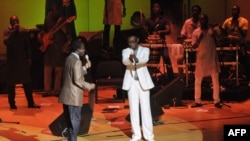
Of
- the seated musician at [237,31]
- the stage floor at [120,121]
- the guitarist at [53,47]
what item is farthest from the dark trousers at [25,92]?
the seated musician at [237,31]

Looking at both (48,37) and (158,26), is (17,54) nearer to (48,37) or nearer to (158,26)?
(48,37)

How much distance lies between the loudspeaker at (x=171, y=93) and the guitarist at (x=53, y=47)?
3096mm

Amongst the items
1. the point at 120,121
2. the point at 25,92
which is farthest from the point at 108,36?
the point at 120,121

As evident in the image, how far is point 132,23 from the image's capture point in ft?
53.9

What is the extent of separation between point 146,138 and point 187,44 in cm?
480

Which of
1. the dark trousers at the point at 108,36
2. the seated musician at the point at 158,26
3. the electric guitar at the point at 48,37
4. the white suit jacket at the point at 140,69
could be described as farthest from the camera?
the dark trousers at the point at 108,36

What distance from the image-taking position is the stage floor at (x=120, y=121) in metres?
10.3

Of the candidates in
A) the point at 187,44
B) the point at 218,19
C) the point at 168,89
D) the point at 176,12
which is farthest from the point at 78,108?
the point at 218,19

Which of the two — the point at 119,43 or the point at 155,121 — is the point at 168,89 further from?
the point at 119,43

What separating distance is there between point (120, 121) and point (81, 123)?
1519 millimetres

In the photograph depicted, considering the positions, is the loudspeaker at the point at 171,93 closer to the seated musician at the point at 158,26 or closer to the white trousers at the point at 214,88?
the white trousers at the point at 214,88

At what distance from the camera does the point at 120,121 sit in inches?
456

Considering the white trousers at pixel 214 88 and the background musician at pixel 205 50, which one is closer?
the background musician at pixel 205 50

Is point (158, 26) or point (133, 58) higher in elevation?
point (158, 26)
